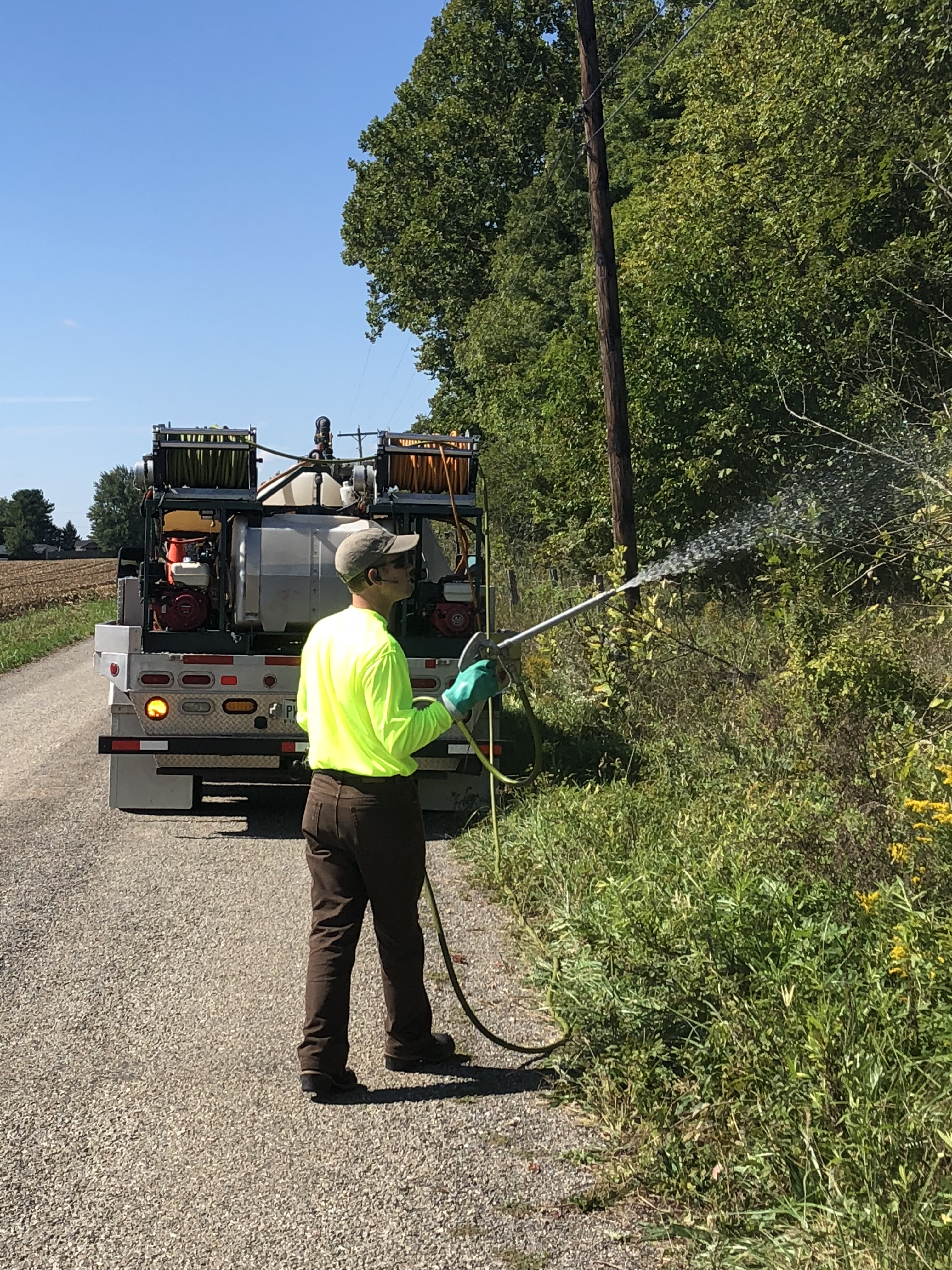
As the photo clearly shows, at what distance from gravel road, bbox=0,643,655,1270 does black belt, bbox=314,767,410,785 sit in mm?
1101

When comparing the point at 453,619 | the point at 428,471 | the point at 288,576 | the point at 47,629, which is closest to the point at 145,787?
the point at 288,576

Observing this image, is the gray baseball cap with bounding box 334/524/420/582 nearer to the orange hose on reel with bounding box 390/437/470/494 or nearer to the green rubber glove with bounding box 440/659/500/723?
the green rubber glove with bounding box 440/659/500/723

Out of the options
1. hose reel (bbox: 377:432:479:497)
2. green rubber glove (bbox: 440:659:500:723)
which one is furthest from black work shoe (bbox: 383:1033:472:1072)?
hose reel (bbox: 377:432:479:497)

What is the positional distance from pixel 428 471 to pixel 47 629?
2470 cm

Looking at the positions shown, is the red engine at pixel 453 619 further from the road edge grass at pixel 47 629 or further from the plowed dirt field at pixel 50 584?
the plowed dirt field at pixel 50 584

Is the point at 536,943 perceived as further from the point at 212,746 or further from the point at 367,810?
the point at 212,746

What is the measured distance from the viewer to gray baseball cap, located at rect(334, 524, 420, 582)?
4906 mm

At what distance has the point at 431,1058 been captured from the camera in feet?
16.3

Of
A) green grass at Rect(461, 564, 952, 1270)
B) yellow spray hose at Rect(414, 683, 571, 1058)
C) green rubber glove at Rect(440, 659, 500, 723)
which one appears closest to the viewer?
green grass at Rect(461, 564, 952, 1270)

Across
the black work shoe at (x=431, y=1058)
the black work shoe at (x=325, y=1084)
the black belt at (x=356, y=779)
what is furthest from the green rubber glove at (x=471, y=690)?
the black work shoe at (x=325, y=1084)

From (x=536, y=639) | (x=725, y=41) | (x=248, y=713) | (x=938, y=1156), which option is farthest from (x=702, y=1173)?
(x=725, y=41)

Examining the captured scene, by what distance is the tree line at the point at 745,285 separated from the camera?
1769 cm

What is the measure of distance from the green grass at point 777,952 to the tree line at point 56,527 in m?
122

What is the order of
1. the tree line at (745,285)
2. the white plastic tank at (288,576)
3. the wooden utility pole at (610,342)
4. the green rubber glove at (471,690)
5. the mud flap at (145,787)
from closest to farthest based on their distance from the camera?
1. the green rubber glove at (471,690)
2. the white plastic tank at (288,576)
3. the mud flap at (145,787)
4. the wooden utility pole at (610,342)
5. the tree line at (745,285)
